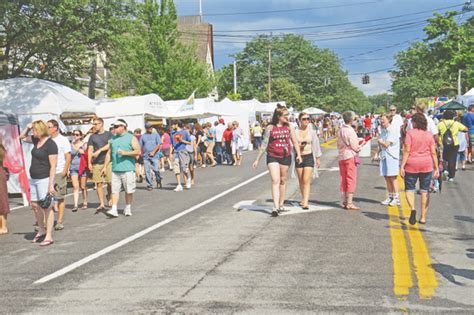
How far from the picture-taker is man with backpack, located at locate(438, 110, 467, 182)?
14656 mm

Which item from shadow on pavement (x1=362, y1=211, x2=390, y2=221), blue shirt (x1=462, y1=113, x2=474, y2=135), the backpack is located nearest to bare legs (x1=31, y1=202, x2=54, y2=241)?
shadow on pavement (x1=362, y1=211, x2=390, y2=221)

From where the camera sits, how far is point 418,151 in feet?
29.5

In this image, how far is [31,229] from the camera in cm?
1047

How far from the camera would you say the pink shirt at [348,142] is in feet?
34.8

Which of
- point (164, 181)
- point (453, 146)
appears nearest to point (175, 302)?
point (453, 146)

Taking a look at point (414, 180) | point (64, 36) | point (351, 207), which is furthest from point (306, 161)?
point (64, 36)

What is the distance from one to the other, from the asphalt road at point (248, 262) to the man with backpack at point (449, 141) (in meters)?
3.41

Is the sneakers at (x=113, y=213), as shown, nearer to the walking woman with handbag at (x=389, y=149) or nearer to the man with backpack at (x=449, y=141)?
the walking woman with handbag at (x=389, y=149)

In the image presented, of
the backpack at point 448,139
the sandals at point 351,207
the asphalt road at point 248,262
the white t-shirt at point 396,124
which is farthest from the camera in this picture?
the backpack at point 448,139

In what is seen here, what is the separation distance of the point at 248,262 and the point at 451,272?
213 centimetres

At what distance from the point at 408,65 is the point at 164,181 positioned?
255 ft

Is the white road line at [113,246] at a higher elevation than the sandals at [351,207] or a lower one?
lower

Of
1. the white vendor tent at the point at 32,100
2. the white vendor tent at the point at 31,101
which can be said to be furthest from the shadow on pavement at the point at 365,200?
the white vendor tent at the point at 32,100

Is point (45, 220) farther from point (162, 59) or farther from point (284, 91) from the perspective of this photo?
point (284, 91)
